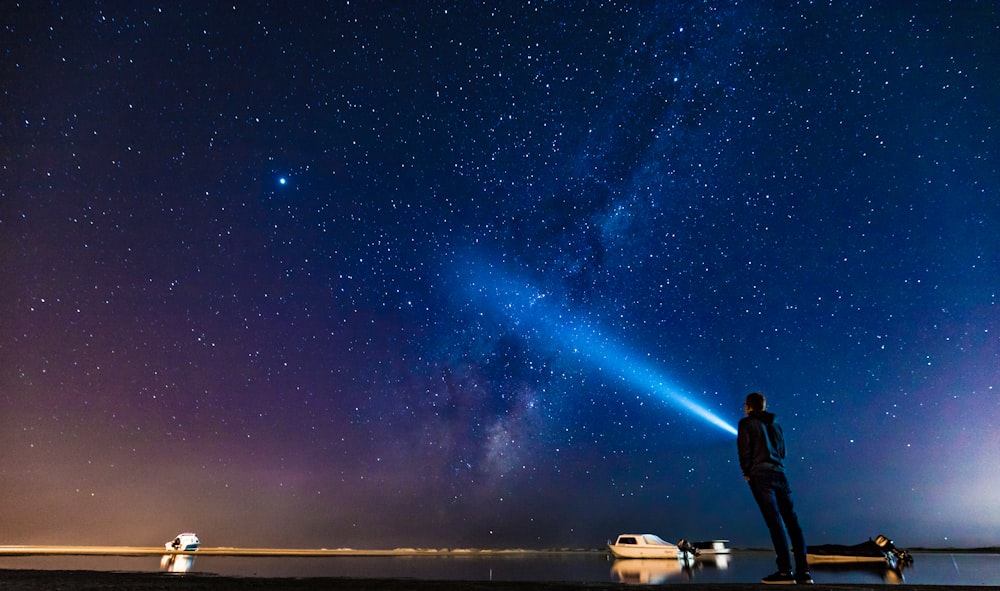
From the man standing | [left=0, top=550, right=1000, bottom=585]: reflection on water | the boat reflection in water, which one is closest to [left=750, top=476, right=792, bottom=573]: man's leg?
the man standing

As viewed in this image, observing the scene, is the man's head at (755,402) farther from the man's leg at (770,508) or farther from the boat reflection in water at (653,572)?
the boat reflection in water at (653,572)

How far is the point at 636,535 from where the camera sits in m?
44.4

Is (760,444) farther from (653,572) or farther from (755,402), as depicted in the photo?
(653,572)

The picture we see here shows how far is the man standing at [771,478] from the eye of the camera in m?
6.35

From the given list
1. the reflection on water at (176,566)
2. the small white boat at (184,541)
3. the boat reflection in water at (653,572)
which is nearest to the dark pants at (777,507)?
the boat reflection in water at (653,572)

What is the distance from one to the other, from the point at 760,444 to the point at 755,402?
629 mm

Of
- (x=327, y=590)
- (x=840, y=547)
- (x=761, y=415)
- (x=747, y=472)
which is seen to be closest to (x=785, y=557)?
(x=747, y=472)

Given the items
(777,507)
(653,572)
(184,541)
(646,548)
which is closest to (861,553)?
(653,572)

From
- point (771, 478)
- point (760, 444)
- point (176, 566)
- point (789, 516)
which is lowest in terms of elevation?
point (176, 566)

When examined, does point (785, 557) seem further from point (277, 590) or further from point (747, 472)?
point (277, 590)

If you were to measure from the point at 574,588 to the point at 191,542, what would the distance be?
54.7 metres

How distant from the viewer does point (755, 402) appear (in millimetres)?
7027

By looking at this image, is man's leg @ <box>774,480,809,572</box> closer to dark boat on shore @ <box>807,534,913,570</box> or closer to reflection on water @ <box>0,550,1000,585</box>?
reflection on water @ <box>0,550,1000,585</box>

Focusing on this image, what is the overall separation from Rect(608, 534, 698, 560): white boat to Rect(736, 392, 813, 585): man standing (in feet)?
132
